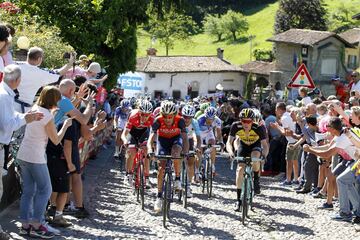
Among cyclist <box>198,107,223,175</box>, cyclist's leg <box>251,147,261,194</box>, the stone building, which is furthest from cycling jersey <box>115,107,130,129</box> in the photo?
the stone building

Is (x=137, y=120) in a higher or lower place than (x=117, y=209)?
higher

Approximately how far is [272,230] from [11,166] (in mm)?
4459

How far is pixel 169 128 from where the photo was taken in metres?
14.2

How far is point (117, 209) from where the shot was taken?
14062mm

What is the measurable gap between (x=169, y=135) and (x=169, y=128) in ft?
0.56

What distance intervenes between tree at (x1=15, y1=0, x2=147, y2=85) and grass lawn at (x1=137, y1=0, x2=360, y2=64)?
3192 inches

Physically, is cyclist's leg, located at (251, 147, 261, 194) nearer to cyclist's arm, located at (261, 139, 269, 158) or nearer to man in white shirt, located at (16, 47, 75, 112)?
cyclist's arm, located at (261, 139, 269, 158)

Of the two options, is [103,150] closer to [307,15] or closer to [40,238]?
[40,238]

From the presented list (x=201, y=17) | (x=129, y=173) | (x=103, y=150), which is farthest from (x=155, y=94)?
(x=129, y=173)

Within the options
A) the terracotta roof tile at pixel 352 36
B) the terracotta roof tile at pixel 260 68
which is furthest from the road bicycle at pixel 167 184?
the terracotta roof tile at pixel 260 68

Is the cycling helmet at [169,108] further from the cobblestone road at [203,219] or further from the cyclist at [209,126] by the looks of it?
the cyclist at [209,126]

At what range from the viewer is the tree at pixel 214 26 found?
124 m

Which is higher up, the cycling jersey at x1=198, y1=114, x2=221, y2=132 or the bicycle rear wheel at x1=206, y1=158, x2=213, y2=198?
the cycling jersey at x1=198, y1=114, x2=221, y2=132

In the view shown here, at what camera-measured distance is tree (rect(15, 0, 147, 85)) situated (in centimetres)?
2675
